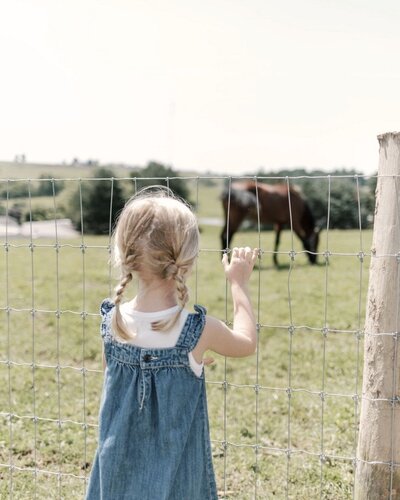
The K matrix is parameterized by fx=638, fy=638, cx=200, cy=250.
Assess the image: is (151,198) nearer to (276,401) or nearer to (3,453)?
(3,453)

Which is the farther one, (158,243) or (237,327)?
(237,327)

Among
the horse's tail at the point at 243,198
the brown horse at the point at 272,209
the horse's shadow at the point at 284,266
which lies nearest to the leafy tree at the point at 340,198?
the brown horse at the point at 272,209

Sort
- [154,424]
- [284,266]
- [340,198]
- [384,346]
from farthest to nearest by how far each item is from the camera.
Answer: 1. [340,198]
2. [284,266]
3. [384,346]
4. [154,424]

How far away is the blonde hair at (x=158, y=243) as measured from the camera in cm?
183

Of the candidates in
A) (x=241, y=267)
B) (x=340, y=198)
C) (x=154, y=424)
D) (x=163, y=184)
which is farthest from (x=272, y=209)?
(x=154, y=424)

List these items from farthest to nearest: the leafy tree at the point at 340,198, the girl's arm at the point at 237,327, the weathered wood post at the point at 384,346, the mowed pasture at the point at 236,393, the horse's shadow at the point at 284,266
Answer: the leafy tree at the point at 340,198
the horse's shadow at the point at 284,266
the mowed pasture at the point at 236,393
the weathered wood post at the point at 384,346
the girl's arm at the point at 237,327

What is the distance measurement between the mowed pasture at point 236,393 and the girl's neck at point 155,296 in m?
0.60

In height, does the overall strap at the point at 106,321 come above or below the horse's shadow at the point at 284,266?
above

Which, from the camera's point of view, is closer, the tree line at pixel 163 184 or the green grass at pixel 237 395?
the green grass at pixel 237 395

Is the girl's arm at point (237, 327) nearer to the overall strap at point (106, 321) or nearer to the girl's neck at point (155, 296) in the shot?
the girl's neck at point (155, 296)

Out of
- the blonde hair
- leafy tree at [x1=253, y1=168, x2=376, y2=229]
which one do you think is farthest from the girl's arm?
leafy tree at [x1=253, y1=168, x2=376, y2=229]

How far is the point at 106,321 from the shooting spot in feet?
6.70

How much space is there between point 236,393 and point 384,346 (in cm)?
233

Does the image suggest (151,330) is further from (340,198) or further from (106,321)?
(340,198)
